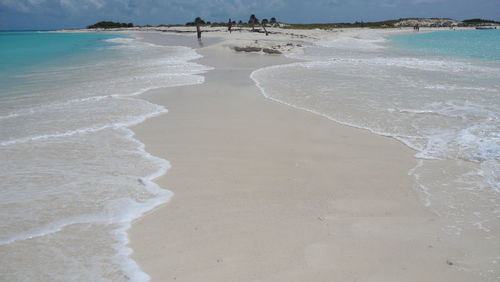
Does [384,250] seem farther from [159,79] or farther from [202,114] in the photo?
[159,79]

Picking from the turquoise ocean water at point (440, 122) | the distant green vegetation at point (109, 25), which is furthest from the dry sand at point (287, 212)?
the distant green vegetation at point (109, 25)

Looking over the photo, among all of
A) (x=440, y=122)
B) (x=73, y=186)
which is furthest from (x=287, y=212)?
(x=440, y=122)

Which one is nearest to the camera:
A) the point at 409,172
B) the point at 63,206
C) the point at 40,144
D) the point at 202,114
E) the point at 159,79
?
the point at 63,206

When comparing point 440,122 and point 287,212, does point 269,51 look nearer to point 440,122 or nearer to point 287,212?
point 440,122

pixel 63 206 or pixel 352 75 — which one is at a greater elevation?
pixel 352 75

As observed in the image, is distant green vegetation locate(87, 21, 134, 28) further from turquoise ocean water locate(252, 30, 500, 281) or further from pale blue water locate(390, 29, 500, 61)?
turquoise ocean water locate(252, 30, 500, 281)

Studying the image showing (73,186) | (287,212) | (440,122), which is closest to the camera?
(287,212)

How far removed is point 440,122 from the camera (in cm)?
775

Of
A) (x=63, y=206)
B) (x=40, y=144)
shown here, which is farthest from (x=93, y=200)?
(x=40, y=144)

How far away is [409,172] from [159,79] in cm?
1066

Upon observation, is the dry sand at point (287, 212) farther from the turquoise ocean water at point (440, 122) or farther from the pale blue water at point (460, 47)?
the pale blue water at point (460, 47)

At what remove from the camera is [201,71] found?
16.2 meters

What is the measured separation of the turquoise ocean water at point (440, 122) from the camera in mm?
3963

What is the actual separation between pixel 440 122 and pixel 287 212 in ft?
17.2
